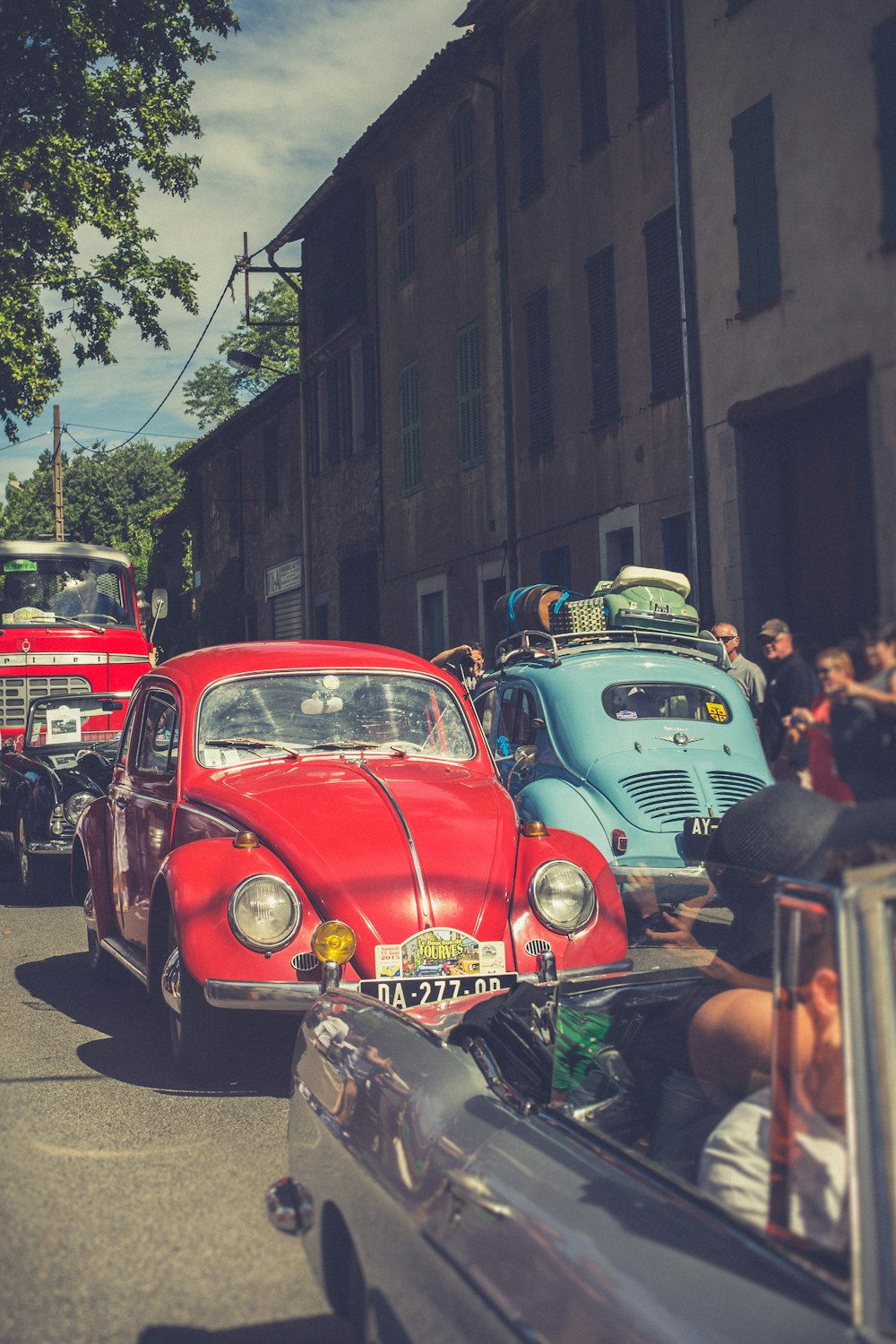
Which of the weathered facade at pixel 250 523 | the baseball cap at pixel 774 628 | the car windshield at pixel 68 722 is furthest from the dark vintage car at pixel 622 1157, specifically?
the weathered facade at pixel 250 523

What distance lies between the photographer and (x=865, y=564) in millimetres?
1620

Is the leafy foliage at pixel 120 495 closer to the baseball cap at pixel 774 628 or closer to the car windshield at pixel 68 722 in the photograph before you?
the car windshield at pixel 68 722

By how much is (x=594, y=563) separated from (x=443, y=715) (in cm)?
1097

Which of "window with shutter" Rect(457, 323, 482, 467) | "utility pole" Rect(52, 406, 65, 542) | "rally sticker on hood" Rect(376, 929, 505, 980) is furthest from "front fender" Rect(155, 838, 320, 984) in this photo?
"utility pole" Rect(52, 406, 65, 542)

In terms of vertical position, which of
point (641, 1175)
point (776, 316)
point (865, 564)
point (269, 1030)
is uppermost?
point (776, 316)


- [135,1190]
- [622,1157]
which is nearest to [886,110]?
A: [622,1157]

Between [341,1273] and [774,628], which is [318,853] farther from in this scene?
[774,628]

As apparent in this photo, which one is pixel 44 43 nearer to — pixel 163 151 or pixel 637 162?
pixel 163 151

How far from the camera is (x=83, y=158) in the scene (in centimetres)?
1981

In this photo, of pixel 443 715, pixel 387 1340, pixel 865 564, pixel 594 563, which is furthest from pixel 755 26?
pixel 594 563

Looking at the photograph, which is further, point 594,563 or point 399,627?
point 399,627

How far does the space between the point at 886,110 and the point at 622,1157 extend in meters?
1.47

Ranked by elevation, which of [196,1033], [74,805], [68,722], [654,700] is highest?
[68,722]

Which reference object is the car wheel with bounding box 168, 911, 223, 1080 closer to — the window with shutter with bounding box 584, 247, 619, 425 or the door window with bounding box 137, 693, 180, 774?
the door window with bounding box 137, 693, 180, 774
